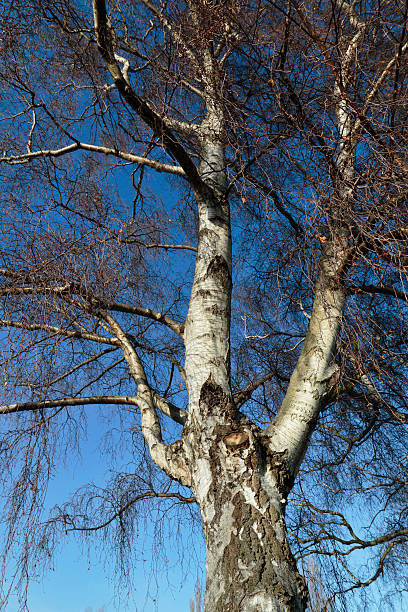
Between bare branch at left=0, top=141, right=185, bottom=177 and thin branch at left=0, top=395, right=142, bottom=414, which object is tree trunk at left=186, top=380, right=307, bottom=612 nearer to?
thin branch at left=0, top=395, right=142, bottom=414

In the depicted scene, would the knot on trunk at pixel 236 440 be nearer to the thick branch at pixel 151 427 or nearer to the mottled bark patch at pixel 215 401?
the mottled bark patch at pixel 215 401

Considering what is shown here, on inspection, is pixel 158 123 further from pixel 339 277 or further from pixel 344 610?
pixel 344 610

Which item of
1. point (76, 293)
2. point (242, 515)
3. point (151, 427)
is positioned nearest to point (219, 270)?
point (76, 293)

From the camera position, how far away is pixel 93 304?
276 cm

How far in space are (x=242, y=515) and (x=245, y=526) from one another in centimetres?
4

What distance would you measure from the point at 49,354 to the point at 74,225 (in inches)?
37.2

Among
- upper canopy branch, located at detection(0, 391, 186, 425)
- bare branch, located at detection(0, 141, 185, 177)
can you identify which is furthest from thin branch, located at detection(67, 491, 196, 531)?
bare branch, located at detection(0, 141, 185, 177)

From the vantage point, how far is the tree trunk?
1696 millimetres

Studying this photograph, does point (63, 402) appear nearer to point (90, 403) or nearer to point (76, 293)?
point (90, 403)

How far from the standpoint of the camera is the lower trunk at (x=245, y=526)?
5.55ft

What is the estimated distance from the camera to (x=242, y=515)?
186 centimetres

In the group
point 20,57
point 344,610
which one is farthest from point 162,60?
point 344,610

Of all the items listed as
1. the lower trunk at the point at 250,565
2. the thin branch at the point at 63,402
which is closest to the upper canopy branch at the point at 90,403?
the thin branch at the point at 63,402

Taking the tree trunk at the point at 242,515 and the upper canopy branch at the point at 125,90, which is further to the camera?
the upper canopy branch at the point at 125,90
